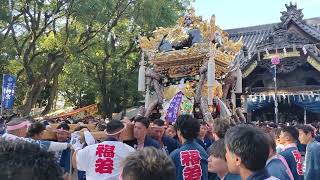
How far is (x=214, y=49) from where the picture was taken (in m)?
12.3

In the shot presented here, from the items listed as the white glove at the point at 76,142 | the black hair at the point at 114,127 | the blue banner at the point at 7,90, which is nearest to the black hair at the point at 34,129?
the white glove at the point at 76,142

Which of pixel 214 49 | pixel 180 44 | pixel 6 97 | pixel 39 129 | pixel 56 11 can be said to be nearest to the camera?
pixel 39 129

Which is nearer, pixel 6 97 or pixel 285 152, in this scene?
pixel 285 152

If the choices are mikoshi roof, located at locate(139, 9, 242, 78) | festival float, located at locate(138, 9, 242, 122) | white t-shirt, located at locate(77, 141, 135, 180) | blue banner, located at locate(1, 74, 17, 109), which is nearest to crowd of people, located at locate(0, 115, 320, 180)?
white t-shirt, located at locate(77, 141, 135, 180)

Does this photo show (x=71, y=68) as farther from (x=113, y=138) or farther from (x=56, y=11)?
(x=113, y=138)

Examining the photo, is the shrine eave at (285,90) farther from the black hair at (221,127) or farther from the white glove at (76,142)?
the white glove at (76,142)

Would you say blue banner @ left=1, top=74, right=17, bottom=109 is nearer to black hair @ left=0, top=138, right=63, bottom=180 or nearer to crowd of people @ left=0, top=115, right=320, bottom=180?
crowd of people @ left=0, top=115, right=320, bottom=180

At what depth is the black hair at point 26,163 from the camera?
4.14 ft

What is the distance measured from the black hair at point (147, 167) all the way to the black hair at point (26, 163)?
2.26 ft

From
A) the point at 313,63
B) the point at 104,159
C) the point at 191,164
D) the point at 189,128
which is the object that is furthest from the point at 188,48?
the point at 104,159

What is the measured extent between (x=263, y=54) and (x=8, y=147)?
1968 cm

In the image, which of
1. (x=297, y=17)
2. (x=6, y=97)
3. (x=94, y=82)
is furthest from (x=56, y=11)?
(x=297, y=17)

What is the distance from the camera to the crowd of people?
1.38m

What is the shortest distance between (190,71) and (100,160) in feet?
31.1
